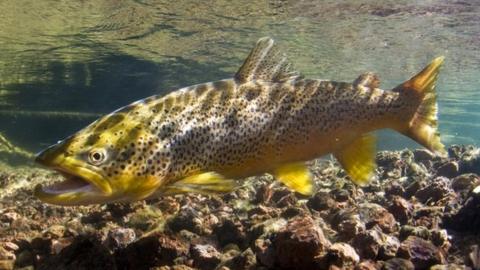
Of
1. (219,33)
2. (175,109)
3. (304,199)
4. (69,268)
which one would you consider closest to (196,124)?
(175,109)

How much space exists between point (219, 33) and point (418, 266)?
1822cm

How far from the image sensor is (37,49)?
73.9 ft

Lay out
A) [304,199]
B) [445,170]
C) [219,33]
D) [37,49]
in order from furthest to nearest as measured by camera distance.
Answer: [37,49] < [219,33] < [445,170] < [304,199]

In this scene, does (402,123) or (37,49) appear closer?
(402,123)

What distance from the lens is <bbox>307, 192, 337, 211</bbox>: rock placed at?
18.9ft

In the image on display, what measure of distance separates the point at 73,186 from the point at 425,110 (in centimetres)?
437

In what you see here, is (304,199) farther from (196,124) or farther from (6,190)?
(6,190)

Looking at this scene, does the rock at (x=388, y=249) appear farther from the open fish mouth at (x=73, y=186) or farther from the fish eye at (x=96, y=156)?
the fish eye at (x=96, y=156)

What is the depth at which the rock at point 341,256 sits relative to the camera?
3500mm

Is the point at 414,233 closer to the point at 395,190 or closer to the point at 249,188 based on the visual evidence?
the point at 395,190

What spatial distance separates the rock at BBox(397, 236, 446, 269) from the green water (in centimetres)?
1385

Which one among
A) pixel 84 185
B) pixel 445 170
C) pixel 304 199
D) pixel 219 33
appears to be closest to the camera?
pixel 84 185

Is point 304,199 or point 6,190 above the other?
point 304,199

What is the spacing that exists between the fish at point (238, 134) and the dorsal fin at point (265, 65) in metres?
0.01
